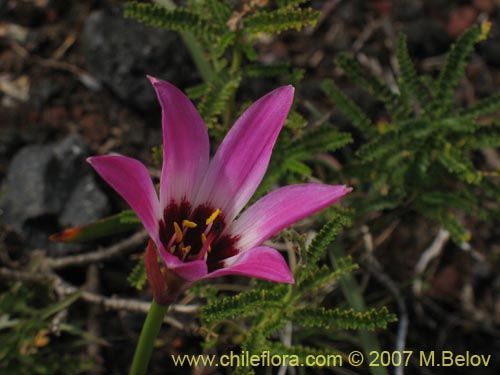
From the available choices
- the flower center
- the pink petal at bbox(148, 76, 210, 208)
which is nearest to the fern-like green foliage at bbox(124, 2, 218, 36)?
the pink petal at bbox(148, 76, 210, 208)

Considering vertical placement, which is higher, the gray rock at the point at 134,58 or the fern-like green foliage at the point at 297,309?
the gray rock at the point at 134,58

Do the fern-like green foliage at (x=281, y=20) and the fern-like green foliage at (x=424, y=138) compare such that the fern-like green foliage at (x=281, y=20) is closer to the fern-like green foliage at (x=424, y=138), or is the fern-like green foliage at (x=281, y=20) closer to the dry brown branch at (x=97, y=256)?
the fern-like green foliage at (x=424, y=138)

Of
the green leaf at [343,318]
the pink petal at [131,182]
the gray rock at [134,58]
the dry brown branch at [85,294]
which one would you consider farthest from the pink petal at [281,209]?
the gray rock at [134,58]

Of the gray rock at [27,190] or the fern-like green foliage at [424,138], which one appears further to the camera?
the gray rock at [27,190]

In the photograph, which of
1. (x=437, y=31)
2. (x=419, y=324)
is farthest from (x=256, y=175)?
(x=437, y=31)

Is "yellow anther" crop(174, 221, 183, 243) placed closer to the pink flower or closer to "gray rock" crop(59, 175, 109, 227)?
the pink flower

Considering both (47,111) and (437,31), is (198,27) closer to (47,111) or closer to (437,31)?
(47,111)
